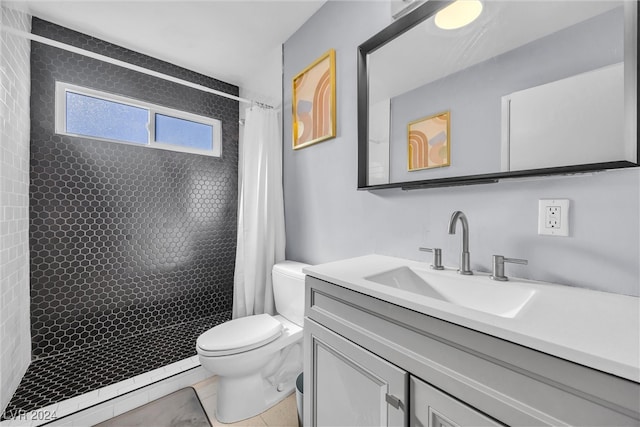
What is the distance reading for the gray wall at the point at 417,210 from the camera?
2.46 ft

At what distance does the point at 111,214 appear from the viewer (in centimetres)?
204

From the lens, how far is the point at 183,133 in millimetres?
2398

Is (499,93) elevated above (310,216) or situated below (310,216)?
above

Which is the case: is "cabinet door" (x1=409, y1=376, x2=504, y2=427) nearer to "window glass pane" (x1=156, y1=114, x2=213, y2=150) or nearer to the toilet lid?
the toilet lid

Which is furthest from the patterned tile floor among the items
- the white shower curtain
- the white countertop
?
the white countertop

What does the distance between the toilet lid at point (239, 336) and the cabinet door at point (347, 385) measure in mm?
431

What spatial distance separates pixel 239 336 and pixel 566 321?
4.37 feet

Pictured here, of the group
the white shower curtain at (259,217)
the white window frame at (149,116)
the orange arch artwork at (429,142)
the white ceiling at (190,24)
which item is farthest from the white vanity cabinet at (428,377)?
the white window frame at (149,116)

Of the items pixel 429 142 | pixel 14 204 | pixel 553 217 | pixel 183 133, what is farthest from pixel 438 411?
pixel 183 133

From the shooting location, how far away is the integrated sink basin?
814mm

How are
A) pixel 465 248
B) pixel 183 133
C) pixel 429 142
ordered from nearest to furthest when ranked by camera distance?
pixel 465 248 < pixel 429 142 < pixel 183 133

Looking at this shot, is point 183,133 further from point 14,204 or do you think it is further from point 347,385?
point 347,385

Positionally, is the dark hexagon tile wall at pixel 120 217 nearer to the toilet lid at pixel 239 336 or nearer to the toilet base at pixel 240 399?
the toilet lid at pixel 239 336

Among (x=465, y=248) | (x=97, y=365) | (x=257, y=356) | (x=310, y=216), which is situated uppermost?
(x=310, y=216)
